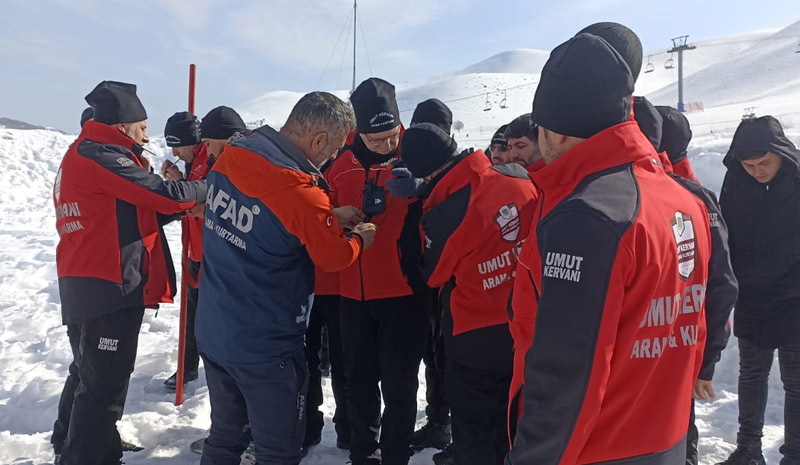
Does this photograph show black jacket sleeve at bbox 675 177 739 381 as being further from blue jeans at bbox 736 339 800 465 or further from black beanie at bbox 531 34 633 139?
blue jeans at bbox 736 339 800 465

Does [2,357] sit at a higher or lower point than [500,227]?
lower

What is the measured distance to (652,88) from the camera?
295 feet

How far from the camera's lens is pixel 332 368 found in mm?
3754

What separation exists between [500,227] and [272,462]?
5.13 feet

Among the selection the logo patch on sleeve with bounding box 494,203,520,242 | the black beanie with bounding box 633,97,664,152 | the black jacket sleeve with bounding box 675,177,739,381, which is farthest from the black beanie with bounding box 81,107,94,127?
the black jacket sleeve with bounding box 675,177,739,381

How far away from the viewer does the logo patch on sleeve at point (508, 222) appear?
8.38 feet

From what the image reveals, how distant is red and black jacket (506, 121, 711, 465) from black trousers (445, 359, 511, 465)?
3.56 ft

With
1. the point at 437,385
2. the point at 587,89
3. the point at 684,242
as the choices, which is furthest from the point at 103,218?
the point at 684,242

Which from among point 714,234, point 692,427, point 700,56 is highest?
point 700,56

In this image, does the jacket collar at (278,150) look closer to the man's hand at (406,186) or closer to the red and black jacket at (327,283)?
the man's hand at (406,186)

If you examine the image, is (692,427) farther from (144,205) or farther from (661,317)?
(144,205)

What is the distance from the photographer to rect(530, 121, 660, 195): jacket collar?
4.98 ft

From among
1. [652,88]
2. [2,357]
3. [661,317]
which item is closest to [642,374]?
[661,317]

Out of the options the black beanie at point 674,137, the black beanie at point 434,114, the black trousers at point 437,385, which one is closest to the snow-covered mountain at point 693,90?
the black beanie at point 434,114
